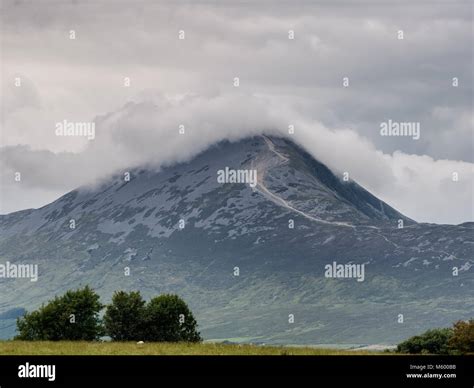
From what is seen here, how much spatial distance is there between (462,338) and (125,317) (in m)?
63.8

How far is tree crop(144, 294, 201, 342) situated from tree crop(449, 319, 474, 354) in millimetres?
58962

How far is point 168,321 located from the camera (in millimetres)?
151500

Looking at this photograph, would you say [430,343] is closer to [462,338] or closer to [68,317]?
[462,338]

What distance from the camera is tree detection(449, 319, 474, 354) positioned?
289 ft

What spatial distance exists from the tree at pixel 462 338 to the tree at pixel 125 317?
189ft

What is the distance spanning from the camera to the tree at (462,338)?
88.1 metres

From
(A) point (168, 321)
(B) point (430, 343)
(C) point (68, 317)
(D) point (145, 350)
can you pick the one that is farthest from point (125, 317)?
A: (D) point (145, 350)

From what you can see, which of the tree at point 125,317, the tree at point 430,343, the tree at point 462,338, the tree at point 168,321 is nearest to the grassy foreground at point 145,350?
the tree at point 462,338

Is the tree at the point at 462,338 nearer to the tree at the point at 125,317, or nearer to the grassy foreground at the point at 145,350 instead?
the grassy foreground at the point at 145,350

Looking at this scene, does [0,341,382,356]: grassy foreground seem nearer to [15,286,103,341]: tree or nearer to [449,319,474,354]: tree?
[449,319,474,354]: tree
